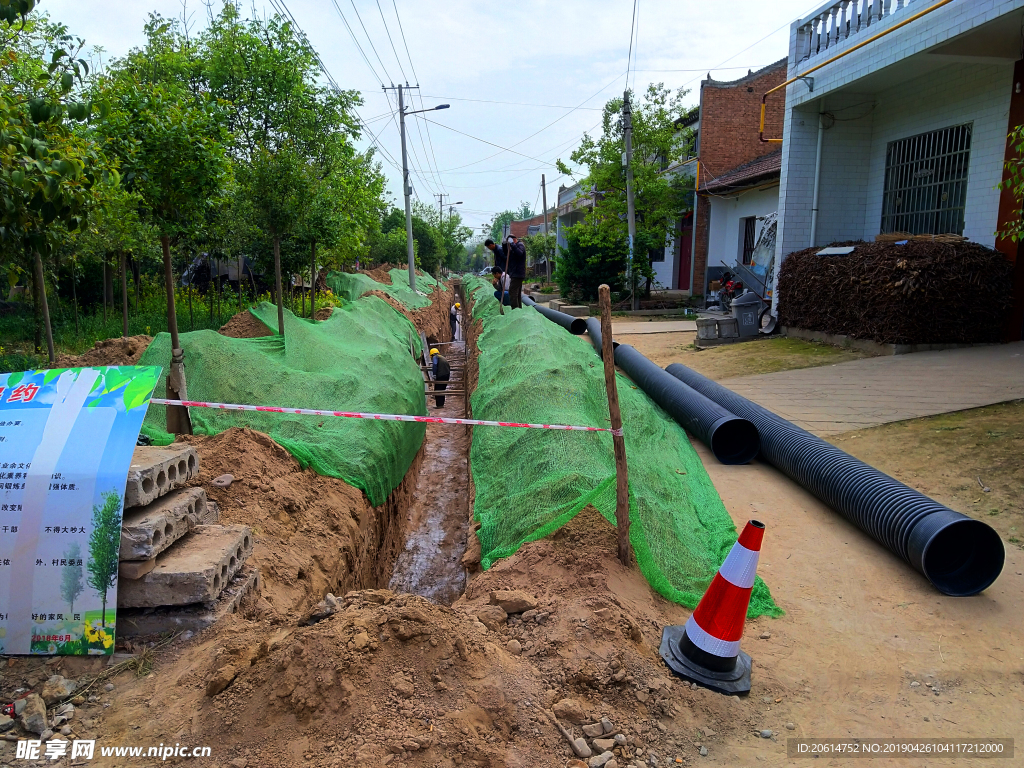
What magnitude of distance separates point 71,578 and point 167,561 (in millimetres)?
395

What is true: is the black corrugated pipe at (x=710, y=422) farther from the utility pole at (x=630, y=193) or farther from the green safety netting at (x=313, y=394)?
the utility pole at (x=630, y=193)

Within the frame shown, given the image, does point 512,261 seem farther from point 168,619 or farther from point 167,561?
point 168,619

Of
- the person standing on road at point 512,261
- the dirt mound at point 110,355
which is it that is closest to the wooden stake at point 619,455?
the dirt mound at point 110,355

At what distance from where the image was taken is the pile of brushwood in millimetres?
9102

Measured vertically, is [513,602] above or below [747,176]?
below

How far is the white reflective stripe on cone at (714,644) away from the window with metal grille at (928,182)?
1015cm

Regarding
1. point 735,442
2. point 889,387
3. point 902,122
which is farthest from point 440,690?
point 902,122

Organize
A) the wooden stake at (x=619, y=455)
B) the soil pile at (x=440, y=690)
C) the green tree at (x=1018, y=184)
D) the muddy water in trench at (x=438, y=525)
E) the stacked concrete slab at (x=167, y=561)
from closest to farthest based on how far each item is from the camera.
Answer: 1. the soil pile at (x=440, y=690)
2. the stacked concrete slab at (x=167, y=561)
3. the wooden stake at (x=619, y=455)
4. the green tree at (x=1018, y=184)
5. the muddy water in trench at (x=438, y=525)

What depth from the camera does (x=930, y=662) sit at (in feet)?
10.5

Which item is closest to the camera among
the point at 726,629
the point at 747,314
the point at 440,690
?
the point at 440,690

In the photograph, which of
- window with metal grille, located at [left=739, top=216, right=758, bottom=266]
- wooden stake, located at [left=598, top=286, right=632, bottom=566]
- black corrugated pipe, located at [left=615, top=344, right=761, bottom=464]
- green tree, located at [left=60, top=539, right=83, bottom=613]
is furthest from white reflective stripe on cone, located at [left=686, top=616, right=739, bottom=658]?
window with metal grille, located at [left=739, top=216, right=758, bottom=266]

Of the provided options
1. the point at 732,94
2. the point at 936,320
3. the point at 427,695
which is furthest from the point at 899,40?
the point at 732,94

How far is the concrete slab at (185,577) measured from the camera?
3.03 meters

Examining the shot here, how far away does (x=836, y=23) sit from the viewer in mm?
11133
